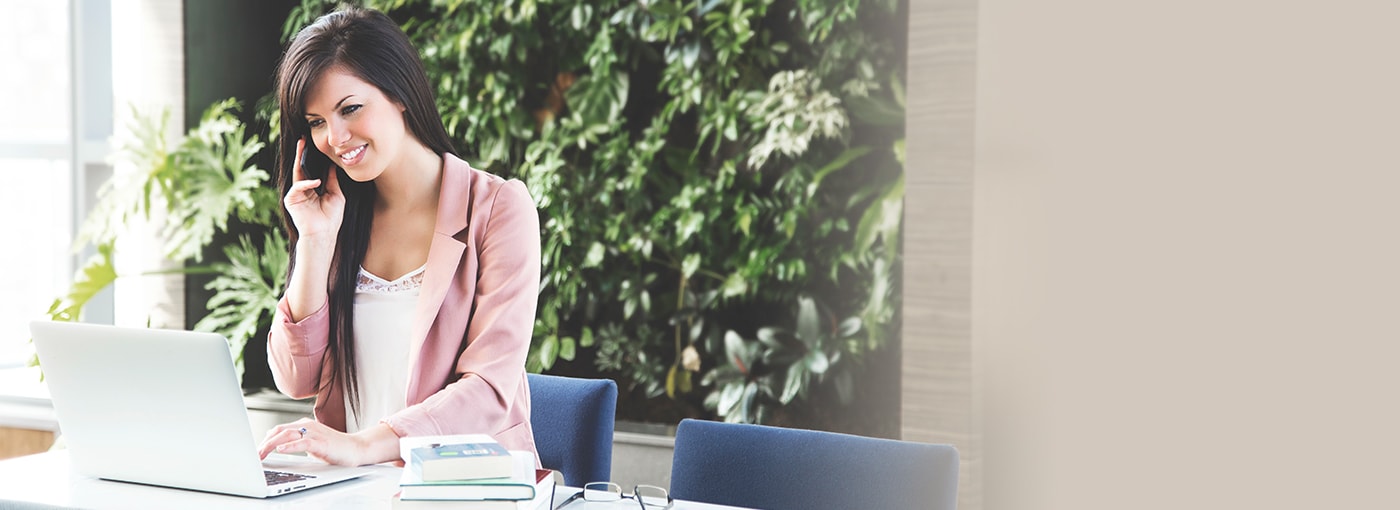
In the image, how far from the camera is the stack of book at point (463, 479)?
1.51 m

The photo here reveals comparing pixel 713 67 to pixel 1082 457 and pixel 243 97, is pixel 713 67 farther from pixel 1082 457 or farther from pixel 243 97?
pixel 1082 457

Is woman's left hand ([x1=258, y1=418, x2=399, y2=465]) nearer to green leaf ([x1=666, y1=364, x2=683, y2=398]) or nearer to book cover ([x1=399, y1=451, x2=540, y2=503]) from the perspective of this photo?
book cover ([x1=399, y1=451, x2=540, y2=503])

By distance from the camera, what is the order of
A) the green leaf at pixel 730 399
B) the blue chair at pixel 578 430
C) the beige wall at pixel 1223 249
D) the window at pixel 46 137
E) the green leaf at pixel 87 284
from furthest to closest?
the window at pixel 46 137
the green leaf at pixel 87 284
the green leaf at pixel 730 399
the blue chair at pixel 578 430
the beige wall at pixel 1223 249

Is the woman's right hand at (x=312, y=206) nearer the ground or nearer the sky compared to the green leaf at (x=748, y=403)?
nearer the sky

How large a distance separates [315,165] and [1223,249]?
1.31 meters

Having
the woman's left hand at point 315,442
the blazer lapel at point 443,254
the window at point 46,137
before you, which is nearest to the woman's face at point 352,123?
the blazer lapel at point 443,254

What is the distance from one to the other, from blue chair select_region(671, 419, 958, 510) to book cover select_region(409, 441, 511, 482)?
400 mm

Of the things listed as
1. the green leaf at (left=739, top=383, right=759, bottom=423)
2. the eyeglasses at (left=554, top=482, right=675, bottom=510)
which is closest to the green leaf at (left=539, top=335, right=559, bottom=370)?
the green leaf at (left=739, top=383, right=759, bottom=423)

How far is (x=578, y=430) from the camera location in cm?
213

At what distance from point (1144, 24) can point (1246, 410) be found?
0.54 metres

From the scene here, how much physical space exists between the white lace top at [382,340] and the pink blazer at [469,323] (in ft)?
0.17

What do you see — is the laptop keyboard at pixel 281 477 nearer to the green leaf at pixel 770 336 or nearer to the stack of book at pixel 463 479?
the stack of book at pixel 463 479

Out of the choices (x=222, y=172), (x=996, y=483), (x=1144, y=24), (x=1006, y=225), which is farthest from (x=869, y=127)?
(x=222, y=172)

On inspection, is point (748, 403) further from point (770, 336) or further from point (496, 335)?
point (496, 335)
